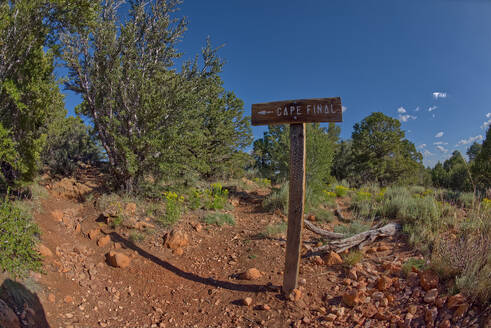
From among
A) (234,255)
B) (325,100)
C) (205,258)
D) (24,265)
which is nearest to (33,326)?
(24,265)

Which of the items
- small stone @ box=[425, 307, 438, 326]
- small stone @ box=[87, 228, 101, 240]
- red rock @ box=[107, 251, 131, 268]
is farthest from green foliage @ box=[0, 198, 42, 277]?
small stone @ box=[425, 307, 438, 326]

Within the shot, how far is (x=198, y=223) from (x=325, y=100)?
3.89 meters

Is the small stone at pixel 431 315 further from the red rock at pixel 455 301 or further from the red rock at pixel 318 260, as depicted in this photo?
the red rock at pixel 318 260

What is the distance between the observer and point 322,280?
3.47 meters

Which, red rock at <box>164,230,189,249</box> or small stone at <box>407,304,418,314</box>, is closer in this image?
small stone at <box>407,304,418,314</box>

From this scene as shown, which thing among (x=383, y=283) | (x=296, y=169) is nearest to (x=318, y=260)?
(x=383, y=283)

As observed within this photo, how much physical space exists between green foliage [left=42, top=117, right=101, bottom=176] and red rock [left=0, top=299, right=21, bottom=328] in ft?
15.9

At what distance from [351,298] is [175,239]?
3.14 metres

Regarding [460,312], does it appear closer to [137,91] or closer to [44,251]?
[44,251]

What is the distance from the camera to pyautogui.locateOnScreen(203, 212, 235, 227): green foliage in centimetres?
571

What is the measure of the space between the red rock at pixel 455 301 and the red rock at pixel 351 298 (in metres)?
0.85

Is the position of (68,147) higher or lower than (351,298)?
higher

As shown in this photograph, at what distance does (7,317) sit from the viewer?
2.29 meters

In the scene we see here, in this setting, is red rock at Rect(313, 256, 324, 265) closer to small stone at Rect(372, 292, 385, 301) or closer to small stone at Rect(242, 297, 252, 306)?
small stone at Rect(372, 292, 385, 301)
